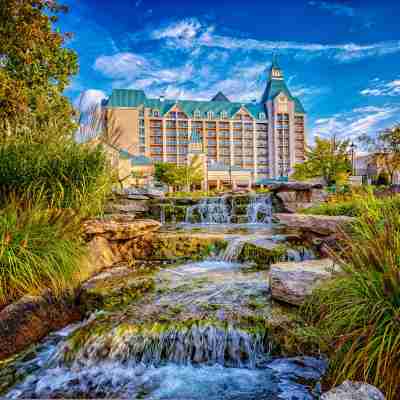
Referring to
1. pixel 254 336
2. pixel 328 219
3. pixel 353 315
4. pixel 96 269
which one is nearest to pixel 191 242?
pixel 96 269

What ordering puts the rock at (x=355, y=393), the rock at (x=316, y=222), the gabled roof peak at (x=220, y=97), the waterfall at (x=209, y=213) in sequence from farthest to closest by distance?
the gabled roof peak at (x=220, y=97)
the waterfall at (x=209, y=213)
the rock at (x=316, y=222)
the rock at (x=355, y=393)

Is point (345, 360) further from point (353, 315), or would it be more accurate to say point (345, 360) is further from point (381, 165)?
point (381, 165)

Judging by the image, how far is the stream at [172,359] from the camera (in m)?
2.48

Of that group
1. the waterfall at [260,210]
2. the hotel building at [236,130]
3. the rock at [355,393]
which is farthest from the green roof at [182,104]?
the rock at [355,393]

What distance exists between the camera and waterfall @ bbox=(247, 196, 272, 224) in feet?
36.5

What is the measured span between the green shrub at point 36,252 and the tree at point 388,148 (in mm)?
24179

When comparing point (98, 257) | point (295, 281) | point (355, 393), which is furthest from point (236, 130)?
point (355, 393)

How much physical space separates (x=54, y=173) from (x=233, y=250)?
3.51 metres

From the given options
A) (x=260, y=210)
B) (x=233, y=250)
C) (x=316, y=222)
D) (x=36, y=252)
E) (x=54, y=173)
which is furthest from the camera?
(x=260, y=210)

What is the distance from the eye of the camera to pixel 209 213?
11.6m

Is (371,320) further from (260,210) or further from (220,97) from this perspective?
Result: (220,97)

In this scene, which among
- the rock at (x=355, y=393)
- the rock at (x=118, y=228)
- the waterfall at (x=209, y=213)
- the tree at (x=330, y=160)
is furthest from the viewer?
the tree at (x=330, y=160)

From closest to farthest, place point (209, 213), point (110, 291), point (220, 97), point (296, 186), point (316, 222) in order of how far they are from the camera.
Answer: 1. point (110, 291)
2. point (316, 222)
3. point (296, 186)
4. point (209, 213)
5. point (220, 97)

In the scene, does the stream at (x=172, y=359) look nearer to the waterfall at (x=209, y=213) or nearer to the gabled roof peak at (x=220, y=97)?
the waterfall at (x=209, y=213)
